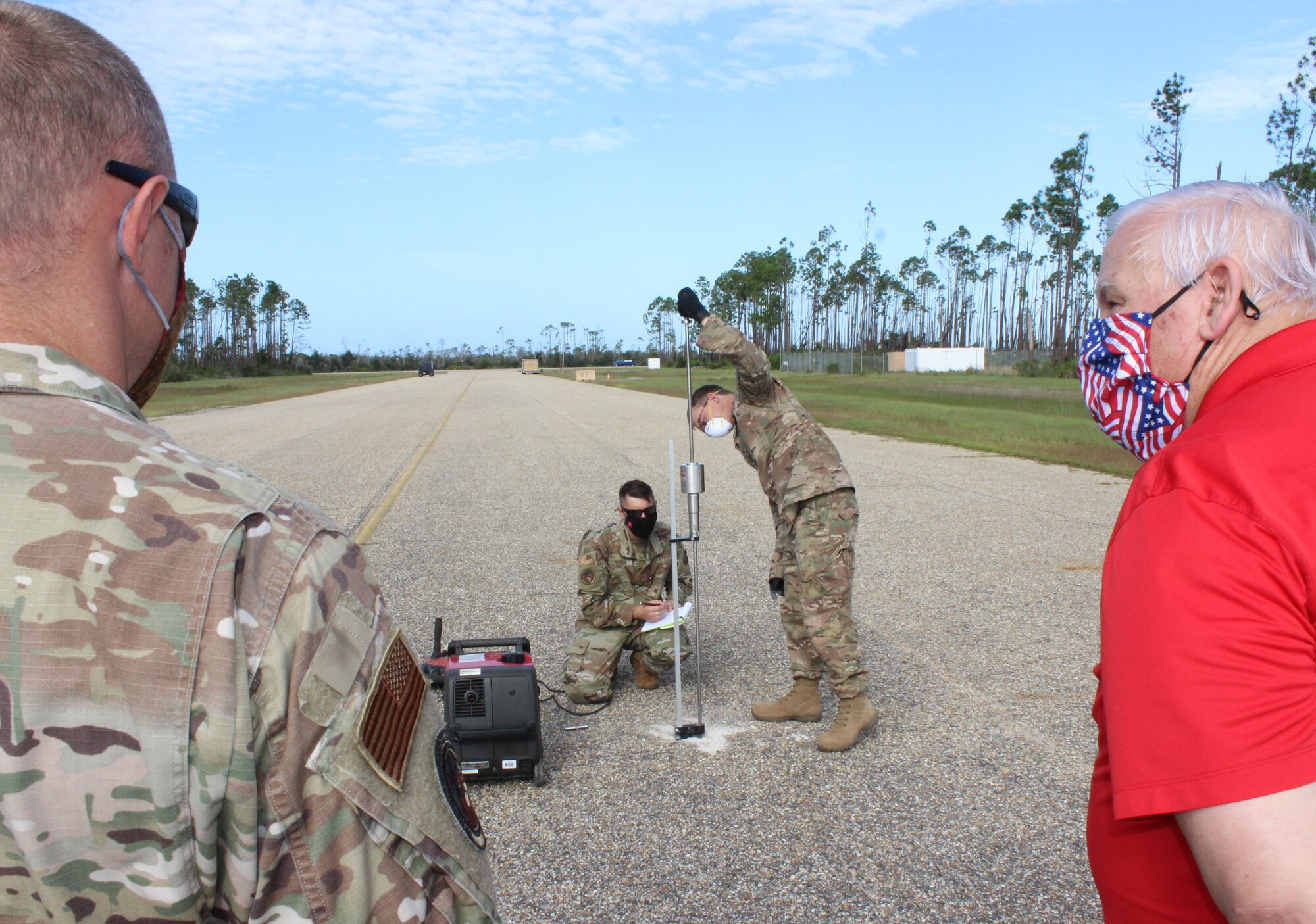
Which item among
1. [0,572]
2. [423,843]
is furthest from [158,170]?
[423,843]

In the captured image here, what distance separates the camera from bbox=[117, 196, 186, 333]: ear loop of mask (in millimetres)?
1197

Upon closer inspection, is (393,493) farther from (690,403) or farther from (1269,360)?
(1269,360)

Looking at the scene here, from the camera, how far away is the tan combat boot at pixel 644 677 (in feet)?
19.2

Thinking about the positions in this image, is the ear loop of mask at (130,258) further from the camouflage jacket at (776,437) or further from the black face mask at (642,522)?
the black face mask at (642,522)

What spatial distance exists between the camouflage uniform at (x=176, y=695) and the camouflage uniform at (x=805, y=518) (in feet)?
12.7

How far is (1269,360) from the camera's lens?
57.4 inches

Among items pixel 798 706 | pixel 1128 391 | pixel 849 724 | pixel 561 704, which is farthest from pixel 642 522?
pixel 1128 391

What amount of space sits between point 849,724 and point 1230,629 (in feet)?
12.4

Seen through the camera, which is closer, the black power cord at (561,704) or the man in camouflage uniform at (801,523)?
the man in camouflage uniform at (801,523)

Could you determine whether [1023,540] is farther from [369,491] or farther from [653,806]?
[369,491]

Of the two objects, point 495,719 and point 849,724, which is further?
point 849,724

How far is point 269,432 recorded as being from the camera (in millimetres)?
24312

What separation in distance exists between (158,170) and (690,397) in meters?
3.71

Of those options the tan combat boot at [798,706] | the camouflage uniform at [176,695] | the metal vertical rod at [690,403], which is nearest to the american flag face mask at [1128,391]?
the camouflage uniform at [176,695]
